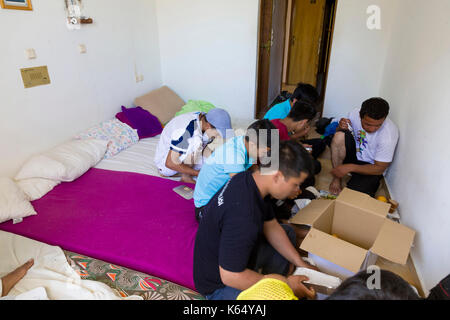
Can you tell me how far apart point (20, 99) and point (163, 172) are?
1.14 meters

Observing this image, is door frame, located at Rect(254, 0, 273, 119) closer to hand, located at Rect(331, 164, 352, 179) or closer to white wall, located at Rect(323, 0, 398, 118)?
white wall, located at Rect(323, 0, 398, 118)

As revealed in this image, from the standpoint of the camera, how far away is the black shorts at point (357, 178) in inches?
94.3

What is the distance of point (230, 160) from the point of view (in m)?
1.66

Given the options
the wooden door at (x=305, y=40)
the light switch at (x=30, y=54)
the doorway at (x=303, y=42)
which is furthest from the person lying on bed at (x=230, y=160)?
the wooden door at (x=305, y=40)

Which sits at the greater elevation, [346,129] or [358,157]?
[346,129]

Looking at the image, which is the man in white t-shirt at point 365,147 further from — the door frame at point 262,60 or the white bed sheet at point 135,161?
the door frame at point 262,60

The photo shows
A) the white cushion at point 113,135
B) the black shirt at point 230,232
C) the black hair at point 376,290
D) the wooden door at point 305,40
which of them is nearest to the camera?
the black hair at point 376,290

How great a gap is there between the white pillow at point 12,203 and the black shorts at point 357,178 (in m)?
2.33

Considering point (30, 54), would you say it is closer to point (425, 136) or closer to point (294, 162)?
point (294, 162)

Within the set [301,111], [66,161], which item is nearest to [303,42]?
[301,111]

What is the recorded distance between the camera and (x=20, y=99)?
2.16 m

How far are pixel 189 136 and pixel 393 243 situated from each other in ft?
4.62

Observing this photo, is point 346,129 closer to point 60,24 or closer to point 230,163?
point 230,163
